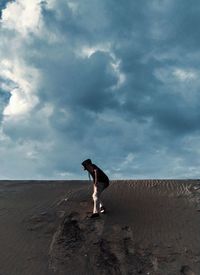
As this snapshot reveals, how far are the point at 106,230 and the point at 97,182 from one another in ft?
4.48

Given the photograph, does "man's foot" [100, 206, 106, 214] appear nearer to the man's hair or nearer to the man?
the man

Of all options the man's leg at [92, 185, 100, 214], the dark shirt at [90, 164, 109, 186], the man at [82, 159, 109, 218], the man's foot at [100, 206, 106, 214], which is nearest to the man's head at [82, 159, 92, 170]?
the man at [82, 159, 109, 218]

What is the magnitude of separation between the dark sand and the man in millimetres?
263

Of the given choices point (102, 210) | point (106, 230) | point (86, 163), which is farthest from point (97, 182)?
point (106, 230)

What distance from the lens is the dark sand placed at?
10727 millimetres

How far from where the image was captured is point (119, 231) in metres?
12.0

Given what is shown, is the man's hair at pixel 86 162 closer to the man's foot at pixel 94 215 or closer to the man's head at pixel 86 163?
the man's head at pixel 86 163

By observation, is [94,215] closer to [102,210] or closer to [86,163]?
[102,210]

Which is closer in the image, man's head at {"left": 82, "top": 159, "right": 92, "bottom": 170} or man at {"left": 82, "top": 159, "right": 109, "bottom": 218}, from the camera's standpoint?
man at {"left": 82, "top": 159, "right": 109, "bottom": 218}

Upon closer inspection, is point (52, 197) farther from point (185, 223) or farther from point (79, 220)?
point (185, 223)

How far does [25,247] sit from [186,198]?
4897 millimetres

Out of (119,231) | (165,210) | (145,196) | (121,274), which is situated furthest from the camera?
(145,196)

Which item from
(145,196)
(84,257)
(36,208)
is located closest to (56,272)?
(84,257)

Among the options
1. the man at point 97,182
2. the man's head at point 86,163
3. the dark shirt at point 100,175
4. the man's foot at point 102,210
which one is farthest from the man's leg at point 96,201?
the man's head at point 86,163
